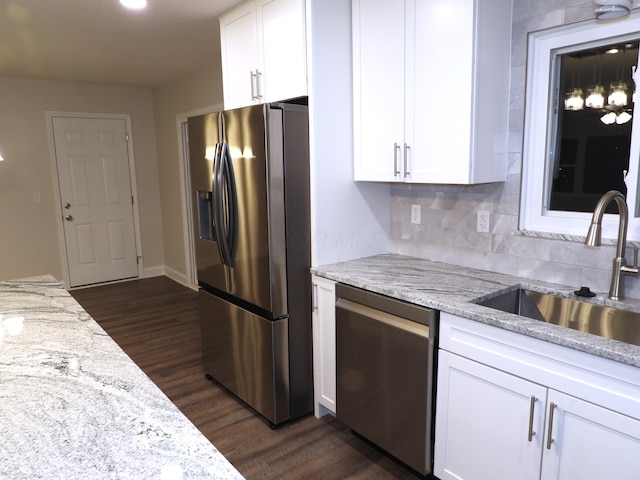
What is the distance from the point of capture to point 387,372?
2.11 m

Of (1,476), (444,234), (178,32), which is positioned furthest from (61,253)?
(1,476)

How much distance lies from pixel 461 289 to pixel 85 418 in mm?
1548

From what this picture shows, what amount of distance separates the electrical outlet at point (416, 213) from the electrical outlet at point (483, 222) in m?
0.38

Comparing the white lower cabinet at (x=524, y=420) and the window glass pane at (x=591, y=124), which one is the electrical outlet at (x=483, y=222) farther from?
the white lower cabinet at (x=524, y=420)

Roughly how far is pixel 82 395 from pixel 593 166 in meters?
2.17

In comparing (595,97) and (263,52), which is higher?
(263,52)

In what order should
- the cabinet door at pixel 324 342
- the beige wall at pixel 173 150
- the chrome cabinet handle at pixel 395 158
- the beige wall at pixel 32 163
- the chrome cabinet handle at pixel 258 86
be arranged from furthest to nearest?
the beige wall at pixel 32 163 → the beige wall at pixel 173 150 → the chrome cabinet handle at pixel 258 86 → the cabinet door at pixel 324 342 → the chrome cabinet handle at pixel 395 158

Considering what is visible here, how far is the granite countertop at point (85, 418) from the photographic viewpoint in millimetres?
852

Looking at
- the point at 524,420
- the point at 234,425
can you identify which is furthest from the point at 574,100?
the point at 234,425

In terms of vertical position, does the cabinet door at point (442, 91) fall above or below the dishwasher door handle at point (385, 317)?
above

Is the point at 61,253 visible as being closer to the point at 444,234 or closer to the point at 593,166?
the point at 444,234

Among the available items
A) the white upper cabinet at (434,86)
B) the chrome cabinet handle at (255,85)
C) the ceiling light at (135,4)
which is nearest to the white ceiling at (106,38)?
the ceiling light at (135,4)

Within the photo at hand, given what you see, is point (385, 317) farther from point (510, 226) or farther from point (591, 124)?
point (591, 124)

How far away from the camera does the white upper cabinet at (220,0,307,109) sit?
2387mm
